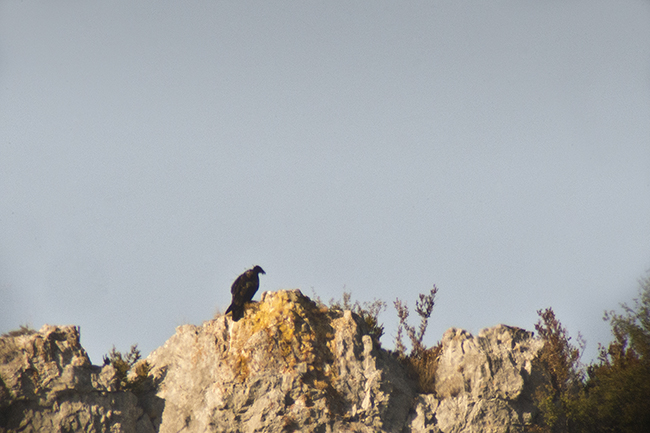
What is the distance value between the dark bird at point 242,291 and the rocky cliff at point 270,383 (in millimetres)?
273

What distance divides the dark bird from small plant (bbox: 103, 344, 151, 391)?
2782 mm

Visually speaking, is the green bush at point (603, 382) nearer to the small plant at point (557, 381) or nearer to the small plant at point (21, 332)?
the small plant at point (557, 381)

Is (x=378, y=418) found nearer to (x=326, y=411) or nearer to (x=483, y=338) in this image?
(x=326, y=411)

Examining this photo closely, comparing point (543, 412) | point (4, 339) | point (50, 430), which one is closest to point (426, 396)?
point (543, 412)

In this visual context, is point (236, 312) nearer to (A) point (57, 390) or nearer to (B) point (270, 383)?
(B) point (270, 383)

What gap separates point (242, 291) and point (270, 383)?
2.54 m

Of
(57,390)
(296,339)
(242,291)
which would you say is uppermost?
(242,291)

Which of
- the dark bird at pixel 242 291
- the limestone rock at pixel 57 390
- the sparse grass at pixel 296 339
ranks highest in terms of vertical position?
the dark bird at pixel 242 291

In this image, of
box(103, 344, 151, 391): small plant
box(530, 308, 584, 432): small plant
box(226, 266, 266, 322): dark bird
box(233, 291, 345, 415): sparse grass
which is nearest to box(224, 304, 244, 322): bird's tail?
box(226, 266, 266, 322): dark bird

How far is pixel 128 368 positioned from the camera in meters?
14.3

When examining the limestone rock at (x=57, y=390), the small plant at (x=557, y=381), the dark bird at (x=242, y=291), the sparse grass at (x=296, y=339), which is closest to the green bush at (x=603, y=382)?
the small plant at (x=557, y=381)

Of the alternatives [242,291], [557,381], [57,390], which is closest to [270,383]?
[242,291]

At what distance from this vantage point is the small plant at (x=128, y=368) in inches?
555

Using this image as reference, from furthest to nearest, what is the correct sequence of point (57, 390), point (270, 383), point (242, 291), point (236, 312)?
point (242, 291), point (236, 312), point (270, 383), point (57, 390)
